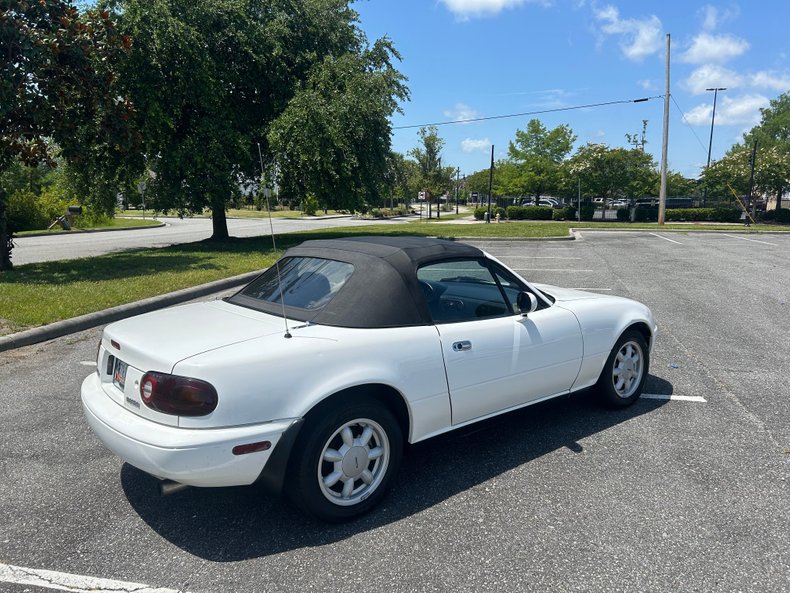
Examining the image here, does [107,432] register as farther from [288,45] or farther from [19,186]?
[19,186]

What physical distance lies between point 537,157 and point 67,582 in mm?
48439

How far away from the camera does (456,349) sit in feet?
11.0

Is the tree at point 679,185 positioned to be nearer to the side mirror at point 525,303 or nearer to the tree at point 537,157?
the tree at point 537,157

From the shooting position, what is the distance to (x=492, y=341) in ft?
11.6

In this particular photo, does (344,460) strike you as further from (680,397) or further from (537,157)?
(537,157)

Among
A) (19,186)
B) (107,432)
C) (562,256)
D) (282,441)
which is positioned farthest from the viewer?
(19,186)

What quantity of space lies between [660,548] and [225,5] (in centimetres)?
1898

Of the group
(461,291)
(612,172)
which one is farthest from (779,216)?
(461,291)

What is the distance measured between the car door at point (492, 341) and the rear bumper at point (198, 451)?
1.16 m

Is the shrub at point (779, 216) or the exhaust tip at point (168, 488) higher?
the shrub at point (779, 216)

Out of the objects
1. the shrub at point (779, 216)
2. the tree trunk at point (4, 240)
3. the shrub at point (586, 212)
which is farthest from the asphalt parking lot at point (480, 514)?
the shrub at point (779, 216)

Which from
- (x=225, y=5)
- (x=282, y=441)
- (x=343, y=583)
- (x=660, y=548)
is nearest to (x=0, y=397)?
(x=282, y=441)

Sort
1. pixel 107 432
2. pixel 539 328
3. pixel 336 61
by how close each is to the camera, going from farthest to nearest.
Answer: pixel 336 61 → pixel 539 328 → pixel 107 432

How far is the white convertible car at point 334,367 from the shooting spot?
2654 mm
